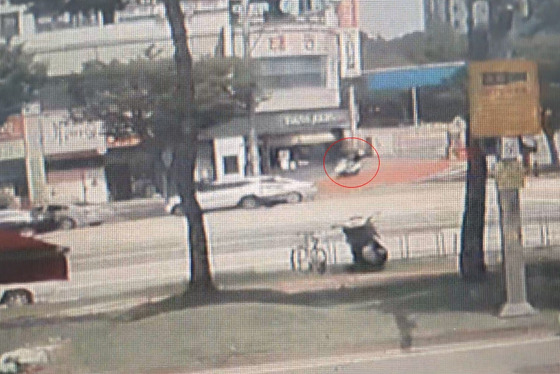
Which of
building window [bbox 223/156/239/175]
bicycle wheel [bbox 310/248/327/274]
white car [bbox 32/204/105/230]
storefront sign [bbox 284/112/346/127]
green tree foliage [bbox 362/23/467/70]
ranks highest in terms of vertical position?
green tree foliage [bbox 362/23/467/70]

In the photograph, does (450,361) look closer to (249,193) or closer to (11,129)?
(249,193)

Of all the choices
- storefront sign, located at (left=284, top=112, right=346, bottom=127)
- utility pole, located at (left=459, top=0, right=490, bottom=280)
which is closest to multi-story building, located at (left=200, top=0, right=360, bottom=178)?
storefront sign, located at (left=284, top=112, right=346, bottom=127)

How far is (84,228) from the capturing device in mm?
3865

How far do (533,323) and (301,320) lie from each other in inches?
55.0

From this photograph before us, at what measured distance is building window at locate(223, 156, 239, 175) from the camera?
12.6 feet

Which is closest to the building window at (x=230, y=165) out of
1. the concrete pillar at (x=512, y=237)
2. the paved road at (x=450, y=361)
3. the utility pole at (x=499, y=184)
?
the paved road at (x=450, y=361)

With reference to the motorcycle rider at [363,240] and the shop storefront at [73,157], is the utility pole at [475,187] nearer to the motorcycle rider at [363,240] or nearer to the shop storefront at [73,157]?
the motorcycle rider at [363,240]

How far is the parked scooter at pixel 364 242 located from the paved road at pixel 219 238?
5 cm

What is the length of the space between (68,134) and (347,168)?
1.52 metres

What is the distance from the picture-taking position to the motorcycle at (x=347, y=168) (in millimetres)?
3930

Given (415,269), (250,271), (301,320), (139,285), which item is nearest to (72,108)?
(139,285)

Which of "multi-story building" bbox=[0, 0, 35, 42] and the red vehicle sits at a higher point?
"multi-story building" bbox=[0, 0, 35, 42]

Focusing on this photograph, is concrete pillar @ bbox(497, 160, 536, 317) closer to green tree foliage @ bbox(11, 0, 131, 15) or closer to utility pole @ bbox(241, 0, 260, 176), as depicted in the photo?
utility pole @ bbox(241, 0, 260, 176)

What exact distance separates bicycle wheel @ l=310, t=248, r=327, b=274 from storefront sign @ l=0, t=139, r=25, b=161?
1.66 m
